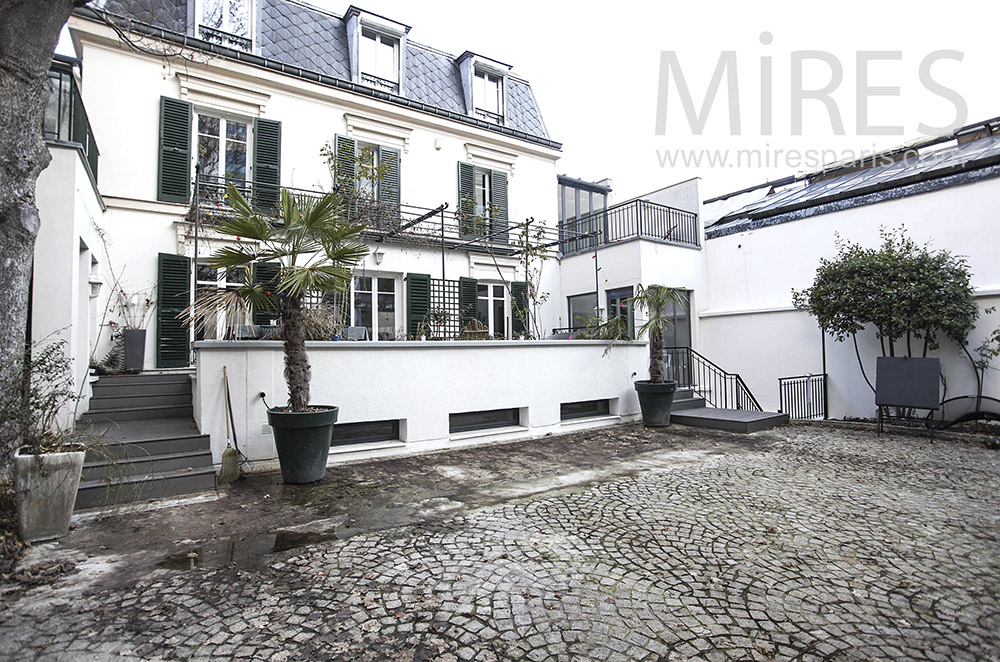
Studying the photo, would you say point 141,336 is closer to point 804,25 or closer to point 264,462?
point 264,462

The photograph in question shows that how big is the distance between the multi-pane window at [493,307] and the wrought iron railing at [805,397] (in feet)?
21.3

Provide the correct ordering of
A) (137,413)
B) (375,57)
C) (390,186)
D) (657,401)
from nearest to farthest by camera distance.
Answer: (137,413) < (657,401) < (390,186) < (375,57)

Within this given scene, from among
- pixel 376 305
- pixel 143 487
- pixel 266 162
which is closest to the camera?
pixel 143 487

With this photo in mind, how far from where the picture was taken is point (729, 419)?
8.28 metres

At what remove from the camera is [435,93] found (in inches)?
494

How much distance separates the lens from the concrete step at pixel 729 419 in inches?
320

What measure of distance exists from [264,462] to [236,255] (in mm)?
2349

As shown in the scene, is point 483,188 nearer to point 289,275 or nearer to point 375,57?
point 375,57

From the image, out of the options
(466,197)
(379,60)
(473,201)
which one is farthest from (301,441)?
(379,60)

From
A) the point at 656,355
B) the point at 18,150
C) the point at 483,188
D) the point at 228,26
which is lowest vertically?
the point at 656,355

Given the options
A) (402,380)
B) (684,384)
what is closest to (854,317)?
(684,384)

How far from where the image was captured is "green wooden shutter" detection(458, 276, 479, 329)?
11.5m

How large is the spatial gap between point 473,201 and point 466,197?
1.06 feet

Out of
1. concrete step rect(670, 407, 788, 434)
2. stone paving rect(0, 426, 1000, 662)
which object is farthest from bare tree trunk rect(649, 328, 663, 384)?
stone paving rect(0, 426, 1000, 662)
